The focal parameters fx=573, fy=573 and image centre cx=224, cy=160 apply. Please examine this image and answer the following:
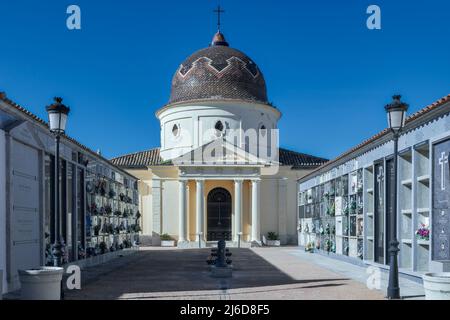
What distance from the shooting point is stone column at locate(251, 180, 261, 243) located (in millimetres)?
40031

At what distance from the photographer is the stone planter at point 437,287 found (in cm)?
941

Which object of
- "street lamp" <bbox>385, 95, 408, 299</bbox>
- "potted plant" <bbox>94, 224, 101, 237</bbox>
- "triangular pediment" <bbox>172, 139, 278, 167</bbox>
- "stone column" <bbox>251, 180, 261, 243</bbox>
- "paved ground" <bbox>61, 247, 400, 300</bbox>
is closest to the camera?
"street lamp" <bbox>385, 95, 408, 299</bbox>

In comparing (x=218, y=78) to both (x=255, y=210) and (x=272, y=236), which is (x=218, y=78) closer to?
(x=255, y=210)

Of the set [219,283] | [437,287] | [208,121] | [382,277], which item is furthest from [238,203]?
[437,287]

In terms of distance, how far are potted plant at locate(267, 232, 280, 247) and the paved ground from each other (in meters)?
18.5

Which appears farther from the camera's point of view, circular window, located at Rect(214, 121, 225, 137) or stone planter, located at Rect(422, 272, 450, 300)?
circular window, located at Rect(214, 121, 225, 137)

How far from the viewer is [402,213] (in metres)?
16.6

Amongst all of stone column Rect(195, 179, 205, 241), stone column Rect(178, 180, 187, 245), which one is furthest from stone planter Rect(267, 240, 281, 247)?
stone column Rect(178, 180, 187, 245)

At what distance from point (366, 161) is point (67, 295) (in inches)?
454

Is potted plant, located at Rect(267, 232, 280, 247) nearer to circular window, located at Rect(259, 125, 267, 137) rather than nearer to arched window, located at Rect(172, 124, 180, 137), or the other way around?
circular window, located at Rect(259, 125, 267, 137)

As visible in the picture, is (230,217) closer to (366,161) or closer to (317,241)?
(317,241)

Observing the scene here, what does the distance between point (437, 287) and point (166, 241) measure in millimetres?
32802

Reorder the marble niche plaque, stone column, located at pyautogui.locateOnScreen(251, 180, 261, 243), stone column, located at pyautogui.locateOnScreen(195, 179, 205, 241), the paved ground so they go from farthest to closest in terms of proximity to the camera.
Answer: stone column, located at pyautogui.locateOnScreen(251, 180, 261, 243)
stone column, located at pyautogui.locateOnScreen(195, 179, 205, 241)
the paved ground
the marble niche plaque

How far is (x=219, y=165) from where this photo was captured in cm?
3944
